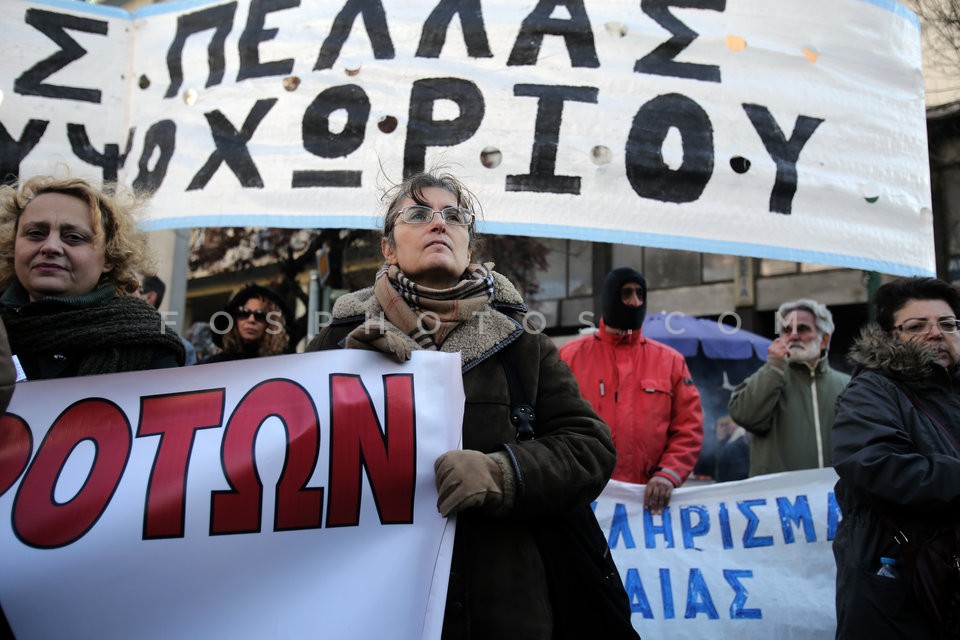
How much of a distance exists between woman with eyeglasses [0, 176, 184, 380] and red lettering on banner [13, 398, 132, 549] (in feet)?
0.41

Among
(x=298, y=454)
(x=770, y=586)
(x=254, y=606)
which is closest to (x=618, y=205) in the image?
(x=770, y=586)

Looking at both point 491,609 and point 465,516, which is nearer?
point 491,609

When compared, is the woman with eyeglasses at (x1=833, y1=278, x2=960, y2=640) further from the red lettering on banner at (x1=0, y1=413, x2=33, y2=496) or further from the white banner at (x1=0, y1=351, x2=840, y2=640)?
the red lettering on banner at (x1=0, y1=413, x2=33, y2=496)

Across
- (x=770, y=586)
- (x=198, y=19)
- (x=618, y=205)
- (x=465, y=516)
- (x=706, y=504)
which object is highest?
(x=198, y=19)

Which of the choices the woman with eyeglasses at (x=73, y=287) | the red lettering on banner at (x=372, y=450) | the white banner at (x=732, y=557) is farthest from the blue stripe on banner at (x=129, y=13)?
the white banner at (x=732, y=557)

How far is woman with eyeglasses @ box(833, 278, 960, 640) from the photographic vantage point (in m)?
2.31

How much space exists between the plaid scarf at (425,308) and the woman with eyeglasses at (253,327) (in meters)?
2.25

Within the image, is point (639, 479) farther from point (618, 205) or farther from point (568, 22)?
point (568, 22)

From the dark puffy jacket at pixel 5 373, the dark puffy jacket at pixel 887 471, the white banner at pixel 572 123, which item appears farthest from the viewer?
the white banner at pixel 572 123

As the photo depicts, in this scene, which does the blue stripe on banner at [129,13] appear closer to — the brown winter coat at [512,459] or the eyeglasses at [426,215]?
the eyeglasses at [426,215]

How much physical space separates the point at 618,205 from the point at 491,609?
2000 millimetres

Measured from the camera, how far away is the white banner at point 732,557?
10.7 ft

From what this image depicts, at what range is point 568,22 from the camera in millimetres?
3502

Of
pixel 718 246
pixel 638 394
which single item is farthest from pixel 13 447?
pixel 638 394
